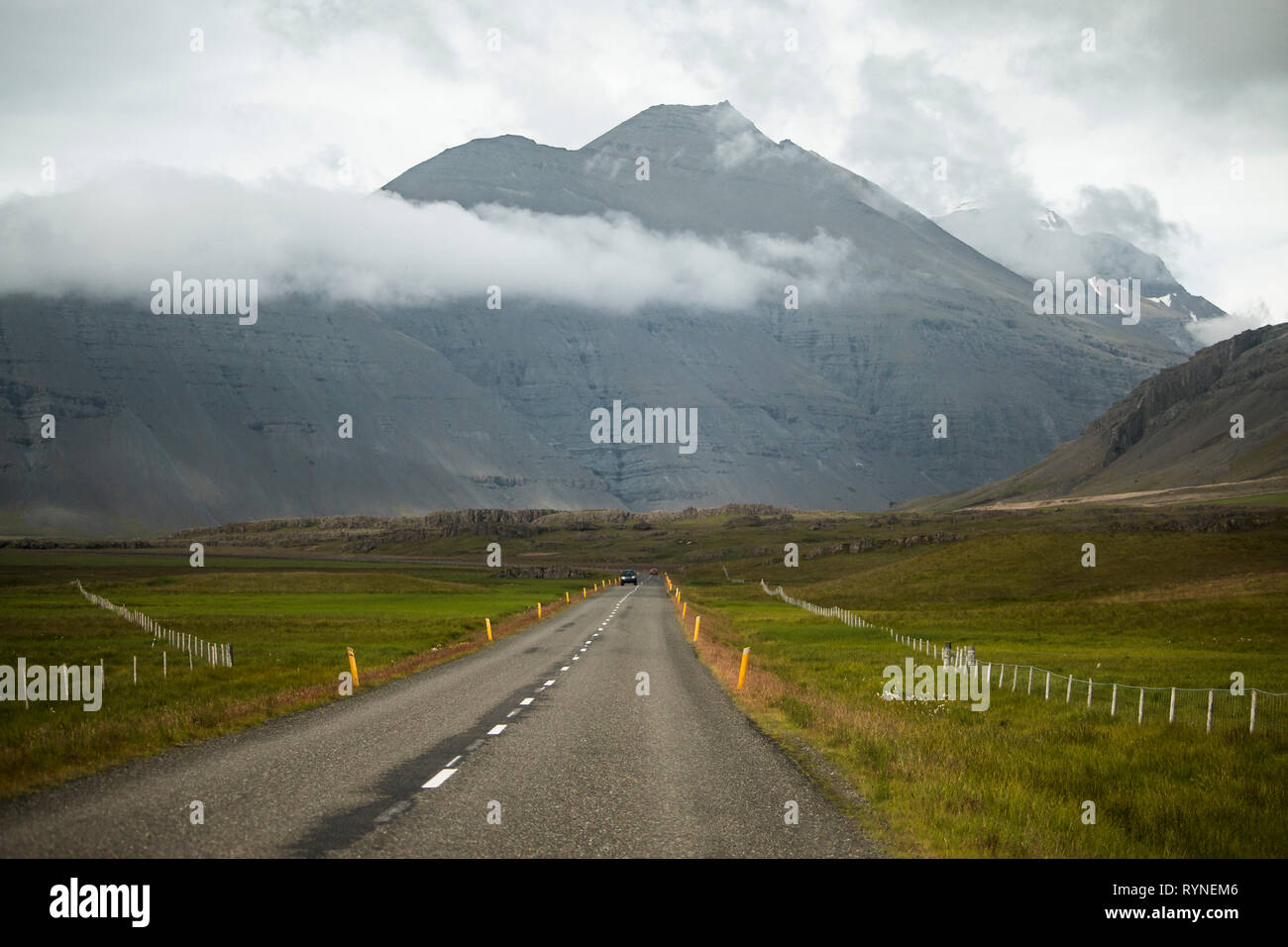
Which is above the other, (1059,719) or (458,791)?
(458,791)

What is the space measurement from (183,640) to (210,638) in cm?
338

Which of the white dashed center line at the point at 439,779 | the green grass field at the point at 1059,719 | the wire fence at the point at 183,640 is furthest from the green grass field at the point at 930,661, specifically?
the white dashed center line at the point at 439,779

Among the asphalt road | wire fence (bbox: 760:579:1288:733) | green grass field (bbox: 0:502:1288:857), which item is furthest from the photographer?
wire fence (bbox: 760:579:1288:733)

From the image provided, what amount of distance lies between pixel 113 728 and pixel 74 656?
2427cm

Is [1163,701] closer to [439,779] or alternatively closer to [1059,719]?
[1059,719]

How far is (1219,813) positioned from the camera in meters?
14.4

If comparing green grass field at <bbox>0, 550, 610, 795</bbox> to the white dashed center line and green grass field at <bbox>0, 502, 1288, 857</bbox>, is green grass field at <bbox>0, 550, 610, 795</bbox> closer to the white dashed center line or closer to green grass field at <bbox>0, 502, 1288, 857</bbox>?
green grass field at <bbox>0, 502, 1288, 857</bbox>

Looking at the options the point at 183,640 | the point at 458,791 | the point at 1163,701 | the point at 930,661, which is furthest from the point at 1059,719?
the point at 183,640

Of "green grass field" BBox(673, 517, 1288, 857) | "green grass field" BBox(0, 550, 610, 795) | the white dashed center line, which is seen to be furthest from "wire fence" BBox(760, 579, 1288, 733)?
"green grass field" BBox(0, 550, 610, 795)

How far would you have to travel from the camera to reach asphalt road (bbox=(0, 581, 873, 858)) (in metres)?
10.8

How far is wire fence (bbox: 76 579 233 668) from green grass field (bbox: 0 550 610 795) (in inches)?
28.0

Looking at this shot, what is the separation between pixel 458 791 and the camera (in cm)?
1333
